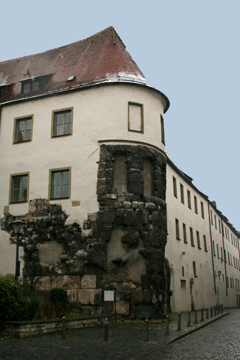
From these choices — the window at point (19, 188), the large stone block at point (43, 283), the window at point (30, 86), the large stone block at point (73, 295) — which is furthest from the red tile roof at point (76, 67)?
the large stone block at point (73, 295)

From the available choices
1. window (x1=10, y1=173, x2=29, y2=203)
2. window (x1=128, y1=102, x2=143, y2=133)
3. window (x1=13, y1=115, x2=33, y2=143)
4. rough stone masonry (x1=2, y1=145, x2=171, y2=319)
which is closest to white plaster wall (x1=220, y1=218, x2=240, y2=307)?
rough stone masonry (x1=2, y1=145, x2=171, y2=319)

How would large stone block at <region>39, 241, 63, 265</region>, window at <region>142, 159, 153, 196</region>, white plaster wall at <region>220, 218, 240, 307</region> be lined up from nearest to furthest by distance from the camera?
1. large stone block at <region>39, 241, 63, 265</region>
2. window at <region>142, 159, 153, 196</region>
3. white plaster wall at <region>220, 218, 240, 307</region>

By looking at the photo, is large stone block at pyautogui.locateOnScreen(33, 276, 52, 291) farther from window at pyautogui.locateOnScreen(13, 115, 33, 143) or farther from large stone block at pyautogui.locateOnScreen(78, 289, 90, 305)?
window at pyautogui.locateOnScreen(13, 115, 33, 143)

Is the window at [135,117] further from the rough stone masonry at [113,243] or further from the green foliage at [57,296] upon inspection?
the green foliage at [57,296]

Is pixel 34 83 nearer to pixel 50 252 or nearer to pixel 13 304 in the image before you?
pixel 50 252

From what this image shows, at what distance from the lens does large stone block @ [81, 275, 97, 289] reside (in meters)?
18.7

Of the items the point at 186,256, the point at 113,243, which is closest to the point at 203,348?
the point at 113,243

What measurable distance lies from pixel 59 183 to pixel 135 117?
205 inches

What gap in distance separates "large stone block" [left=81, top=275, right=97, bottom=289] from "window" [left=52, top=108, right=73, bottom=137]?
755 cm

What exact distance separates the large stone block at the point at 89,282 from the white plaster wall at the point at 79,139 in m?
2.70

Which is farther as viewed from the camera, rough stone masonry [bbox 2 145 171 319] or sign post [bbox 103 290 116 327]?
rough stone masonry [bbox 2 145 171 319]

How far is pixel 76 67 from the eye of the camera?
2397cm

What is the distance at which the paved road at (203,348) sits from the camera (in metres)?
10.1

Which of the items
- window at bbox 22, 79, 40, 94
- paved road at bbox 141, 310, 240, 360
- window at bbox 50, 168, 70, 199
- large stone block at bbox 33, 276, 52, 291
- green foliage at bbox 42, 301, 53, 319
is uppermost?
window at bbox 22, 79, 40, 94
